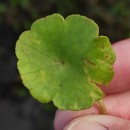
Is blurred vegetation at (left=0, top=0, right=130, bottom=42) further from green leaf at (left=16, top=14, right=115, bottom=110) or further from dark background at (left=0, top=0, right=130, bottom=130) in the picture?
green leaf at (left=16, top=14, right=115, bottom=110)

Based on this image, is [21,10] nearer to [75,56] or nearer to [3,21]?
[3,21]

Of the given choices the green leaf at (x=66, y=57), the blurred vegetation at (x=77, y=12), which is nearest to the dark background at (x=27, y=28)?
the blurred vegetation at (x=77, y=12)

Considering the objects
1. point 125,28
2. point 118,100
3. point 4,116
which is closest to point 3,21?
point 4,116

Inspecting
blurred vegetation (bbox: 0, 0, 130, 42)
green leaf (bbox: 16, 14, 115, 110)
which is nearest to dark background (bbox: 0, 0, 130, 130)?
blurred vegetation (bbox: 0, 0, 130, 42)

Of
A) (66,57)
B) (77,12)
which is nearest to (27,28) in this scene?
(77,12)

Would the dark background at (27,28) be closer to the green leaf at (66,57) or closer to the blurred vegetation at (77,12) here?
the blurred vegetation at (77,12)

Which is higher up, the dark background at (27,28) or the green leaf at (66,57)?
the green leaf at (66,57)
